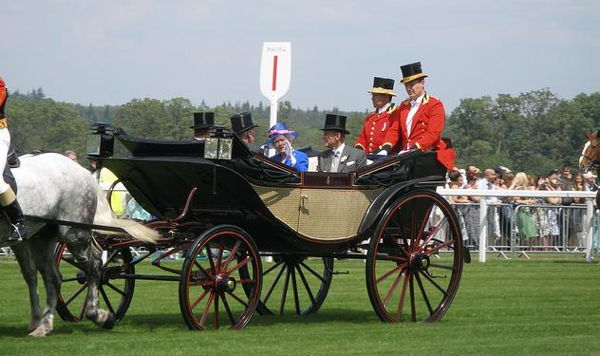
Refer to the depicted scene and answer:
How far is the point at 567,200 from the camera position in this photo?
66.3 feet

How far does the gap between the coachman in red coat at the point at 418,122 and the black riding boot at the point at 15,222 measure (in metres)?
3.79

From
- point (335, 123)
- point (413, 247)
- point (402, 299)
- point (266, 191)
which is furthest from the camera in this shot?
point (335, 123)

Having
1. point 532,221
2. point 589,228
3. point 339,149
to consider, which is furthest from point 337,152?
point 589,228

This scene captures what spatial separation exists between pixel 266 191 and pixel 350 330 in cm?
132

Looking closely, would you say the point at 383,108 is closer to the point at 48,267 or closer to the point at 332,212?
the point at 332,212

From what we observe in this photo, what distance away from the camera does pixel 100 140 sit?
9.29 metres

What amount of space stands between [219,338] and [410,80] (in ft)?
11.7

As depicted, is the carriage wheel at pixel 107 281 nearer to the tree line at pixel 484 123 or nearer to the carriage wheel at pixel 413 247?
the carriage wheel at pixel 413 247

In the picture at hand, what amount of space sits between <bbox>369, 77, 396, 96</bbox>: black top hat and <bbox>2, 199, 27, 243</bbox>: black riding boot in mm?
4080

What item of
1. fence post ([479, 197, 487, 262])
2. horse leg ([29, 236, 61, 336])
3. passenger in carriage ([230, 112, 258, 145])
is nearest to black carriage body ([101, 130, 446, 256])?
horse leg ([29, 236, 61, 336])

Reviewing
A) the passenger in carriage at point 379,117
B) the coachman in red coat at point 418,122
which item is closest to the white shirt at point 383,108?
the passenger in carriage at point 379,117

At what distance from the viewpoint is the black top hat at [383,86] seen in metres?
11.5

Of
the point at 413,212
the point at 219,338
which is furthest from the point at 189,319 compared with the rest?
the point at 413,212

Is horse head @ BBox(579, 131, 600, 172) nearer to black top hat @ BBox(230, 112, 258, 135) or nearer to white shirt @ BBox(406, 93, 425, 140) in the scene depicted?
white shirt @ BBox(406, 93, 425, 140)
